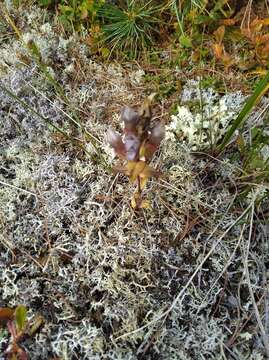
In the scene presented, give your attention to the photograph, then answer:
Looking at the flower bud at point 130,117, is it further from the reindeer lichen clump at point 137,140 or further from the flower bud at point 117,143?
the flower bud at point 117,143

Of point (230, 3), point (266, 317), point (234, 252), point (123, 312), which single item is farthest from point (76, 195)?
point (230, 3)

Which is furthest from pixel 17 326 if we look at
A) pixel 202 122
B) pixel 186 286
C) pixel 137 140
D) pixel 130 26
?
pixel 130 26

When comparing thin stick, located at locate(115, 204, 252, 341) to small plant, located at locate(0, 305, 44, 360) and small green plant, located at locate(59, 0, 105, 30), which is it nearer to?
small plant, located at locate(0, 305, 44, 360)

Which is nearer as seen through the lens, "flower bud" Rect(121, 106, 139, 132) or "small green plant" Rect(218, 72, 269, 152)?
"flower bud" Rect(121, 106, 139, 132)

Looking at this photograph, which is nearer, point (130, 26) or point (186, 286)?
point (186, 286)

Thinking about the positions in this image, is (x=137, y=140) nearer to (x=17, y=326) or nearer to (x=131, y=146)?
(x=131, y=146)

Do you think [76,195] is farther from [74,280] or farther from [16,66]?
[16,66]

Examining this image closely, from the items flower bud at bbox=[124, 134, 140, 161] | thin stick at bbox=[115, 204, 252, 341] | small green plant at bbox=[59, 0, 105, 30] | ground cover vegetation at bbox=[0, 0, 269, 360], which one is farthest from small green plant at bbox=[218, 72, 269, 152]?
small green plant at bbox=[59, 0, 105, 30]

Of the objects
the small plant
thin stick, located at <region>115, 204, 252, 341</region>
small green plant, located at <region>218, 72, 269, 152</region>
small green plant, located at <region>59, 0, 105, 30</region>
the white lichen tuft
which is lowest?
thin stick, located at <region>115, 204, 252, 341</region>
